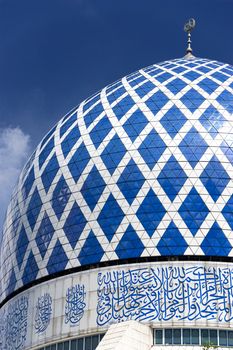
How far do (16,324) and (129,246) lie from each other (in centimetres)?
553

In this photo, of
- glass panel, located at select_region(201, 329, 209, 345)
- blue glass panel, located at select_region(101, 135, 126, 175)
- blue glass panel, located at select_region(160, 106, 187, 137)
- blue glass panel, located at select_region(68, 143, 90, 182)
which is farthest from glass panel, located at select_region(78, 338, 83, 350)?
blue glass panel, located at select_region(160, 106, 187, 137)

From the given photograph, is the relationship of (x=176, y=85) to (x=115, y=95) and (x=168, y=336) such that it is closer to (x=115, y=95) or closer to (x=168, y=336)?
(x=115, y=95)

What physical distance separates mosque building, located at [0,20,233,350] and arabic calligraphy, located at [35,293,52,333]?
4 cm

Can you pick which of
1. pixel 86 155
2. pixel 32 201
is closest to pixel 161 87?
pixel 86 155

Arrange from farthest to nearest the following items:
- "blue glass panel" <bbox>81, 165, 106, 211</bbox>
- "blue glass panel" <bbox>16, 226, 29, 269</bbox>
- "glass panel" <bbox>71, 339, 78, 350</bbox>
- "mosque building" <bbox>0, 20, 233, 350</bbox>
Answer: "blue glass panel" <bbox>16, 226, 29, 269</bbox> → "blue glass panel" <bbox>81, 165, 106, 211</bbox> → "glass panel" <bbox>71, 339, 78, 350</bbox> → "mosque building" <bbox>0, 20, 233, 350</bbox>

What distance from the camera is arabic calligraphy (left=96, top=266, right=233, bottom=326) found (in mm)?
30312

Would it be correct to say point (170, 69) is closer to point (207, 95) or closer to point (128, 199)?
point (207, 95)

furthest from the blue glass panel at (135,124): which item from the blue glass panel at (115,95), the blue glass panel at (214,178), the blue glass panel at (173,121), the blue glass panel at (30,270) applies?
the blue glass panel at (30,270)

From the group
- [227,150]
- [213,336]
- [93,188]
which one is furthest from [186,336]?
[227,150]

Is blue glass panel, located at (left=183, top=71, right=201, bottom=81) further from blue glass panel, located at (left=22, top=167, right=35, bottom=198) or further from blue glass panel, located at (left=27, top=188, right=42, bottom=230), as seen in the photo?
blue glass panel, located at (left=27, top=188, right=42, bottom=230)

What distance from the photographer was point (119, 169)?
32.9 m

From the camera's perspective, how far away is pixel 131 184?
32406mm

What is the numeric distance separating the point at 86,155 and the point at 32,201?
2.84 m

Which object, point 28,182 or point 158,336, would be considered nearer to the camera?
point 158,336
